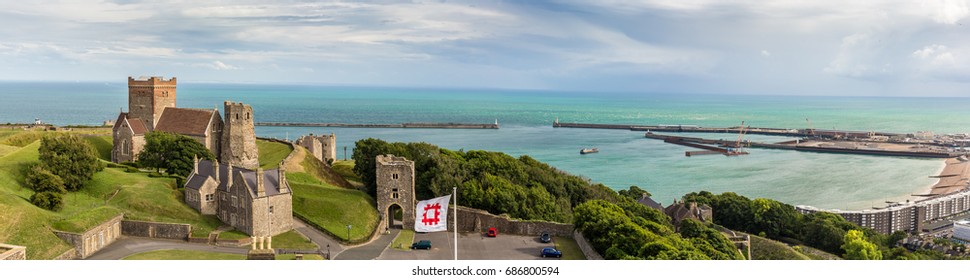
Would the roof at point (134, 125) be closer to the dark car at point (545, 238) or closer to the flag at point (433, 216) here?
the dark car at point (545, 238)

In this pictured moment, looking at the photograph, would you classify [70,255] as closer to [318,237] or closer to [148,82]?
[318,237]

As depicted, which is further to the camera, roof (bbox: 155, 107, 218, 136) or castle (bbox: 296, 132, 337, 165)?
castle (bbox: 296, 132, 337, 165)

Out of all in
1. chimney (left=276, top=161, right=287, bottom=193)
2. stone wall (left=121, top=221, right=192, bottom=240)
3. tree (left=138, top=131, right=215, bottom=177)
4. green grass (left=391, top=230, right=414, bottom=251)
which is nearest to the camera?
stone wall (left=121, top=221, right=192, bottom=240)

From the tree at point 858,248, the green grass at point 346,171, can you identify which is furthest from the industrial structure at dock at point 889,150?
the green grass at point 346,171

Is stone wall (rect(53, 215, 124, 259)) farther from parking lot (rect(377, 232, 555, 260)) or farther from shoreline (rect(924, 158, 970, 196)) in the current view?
shoreline (rect(924, 158, 970, 196))

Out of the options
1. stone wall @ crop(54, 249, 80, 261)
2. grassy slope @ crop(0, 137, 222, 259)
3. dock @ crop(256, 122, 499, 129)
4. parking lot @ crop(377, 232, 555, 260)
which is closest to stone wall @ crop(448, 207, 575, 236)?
parking lot @ crop(377, 232, 555, 260)

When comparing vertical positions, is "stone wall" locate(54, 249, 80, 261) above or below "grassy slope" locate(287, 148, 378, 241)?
below
